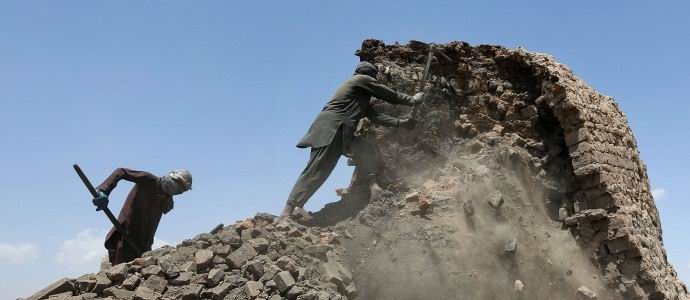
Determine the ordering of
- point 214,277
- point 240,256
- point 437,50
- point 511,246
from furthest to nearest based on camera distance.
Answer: point 437,50, point 511,246, point 240,256, point 214,277

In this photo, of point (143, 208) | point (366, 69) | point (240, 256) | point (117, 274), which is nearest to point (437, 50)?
point (366, 69)

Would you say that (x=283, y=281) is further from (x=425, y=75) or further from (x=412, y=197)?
(x=425, y=75)

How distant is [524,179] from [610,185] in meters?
0.81

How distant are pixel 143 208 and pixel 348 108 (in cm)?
243

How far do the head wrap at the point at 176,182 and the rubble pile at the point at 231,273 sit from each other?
1.00 meters

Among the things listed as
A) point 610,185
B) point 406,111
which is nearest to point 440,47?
point 406,111

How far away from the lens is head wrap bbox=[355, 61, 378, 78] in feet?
20.6

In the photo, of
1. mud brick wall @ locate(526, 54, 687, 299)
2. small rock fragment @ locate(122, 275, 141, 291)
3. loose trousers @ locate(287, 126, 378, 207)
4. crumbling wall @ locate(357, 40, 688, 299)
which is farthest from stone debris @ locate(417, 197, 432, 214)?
small rock fragment @ locate(122, 275, 141, 291)

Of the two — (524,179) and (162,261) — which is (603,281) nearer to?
(524,179)

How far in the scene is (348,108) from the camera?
240 inches

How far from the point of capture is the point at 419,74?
667 cm

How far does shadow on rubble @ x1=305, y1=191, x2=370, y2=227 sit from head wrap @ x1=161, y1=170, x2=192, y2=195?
57.3 inches

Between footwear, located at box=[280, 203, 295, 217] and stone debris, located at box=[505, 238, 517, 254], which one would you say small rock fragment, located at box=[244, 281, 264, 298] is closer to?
footwear, located at box=[280, 203, 295, 217]

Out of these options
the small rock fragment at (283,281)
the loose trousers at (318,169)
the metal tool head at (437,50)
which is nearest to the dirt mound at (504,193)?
the metal tool head at (437,50)
